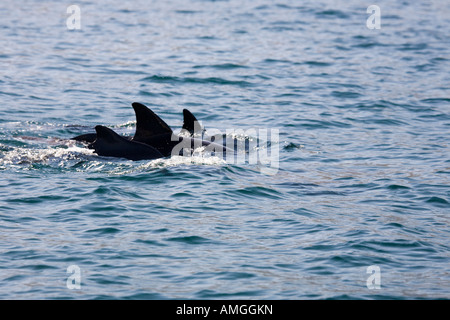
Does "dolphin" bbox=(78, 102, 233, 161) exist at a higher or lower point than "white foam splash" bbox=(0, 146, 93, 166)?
higher

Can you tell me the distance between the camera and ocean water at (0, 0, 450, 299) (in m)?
9.77

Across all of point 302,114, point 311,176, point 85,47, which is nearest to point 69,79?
point 85,47

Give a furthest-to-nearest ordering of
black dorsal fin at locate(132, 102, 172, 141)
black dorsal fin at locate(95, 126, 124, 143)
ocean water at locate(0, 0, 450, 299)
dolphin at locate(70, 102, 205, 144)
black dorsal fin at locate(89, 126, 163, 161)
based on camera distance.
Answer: dolphin at locate(70, 102, 205, 144)
black dorsal fin at locate(132, 102, 172, 141)
black dorsal fin at locate(89, 126, 163, 161)
black dorsal fin at locate(95, 126, 124, 143)
ocean water at locate(0, 0, 450, 299)

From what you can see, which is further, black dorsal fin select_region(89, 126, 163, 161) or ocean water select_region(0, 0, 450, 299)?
black dorsal fin select_region(89, 126, 163, 161)

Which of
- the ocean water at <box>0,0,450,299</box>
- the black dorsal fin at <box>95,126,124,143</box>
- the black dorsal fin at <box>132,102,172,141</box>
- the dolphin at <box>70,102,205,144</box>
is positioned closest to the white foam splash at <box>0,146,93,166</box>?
the ocean water at <box>0,0,450,299</box>

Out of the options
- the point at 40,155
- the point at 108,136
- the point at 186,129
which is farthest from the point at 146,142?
the point at 40,155

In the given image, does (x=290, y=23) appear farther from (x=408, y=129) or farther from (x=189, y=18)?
(x=408, y=129)

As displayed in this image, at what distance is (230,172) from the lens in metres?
14.2

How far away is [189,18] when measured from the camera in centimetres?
3222

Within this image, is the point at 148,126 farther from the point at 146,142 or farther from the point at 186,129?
the point at 186,129


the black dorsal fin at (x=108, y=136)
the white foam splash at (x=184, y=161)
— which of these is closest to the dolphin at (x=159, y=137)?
the white foam splash at (x=184, y=161)

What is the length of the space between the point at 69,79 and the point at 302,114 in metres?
7.65

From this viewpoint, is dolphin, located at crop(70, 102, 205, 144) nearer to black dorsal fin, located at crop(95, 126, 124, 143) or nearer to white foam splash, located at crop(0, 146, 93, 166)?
white foam splash, located at crop(0, 146, 93, 166)

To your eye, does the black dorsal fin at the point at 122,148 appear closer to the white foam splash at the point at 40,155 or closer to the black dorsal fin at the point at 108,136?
the black dorsal fin at the point at 108,136
